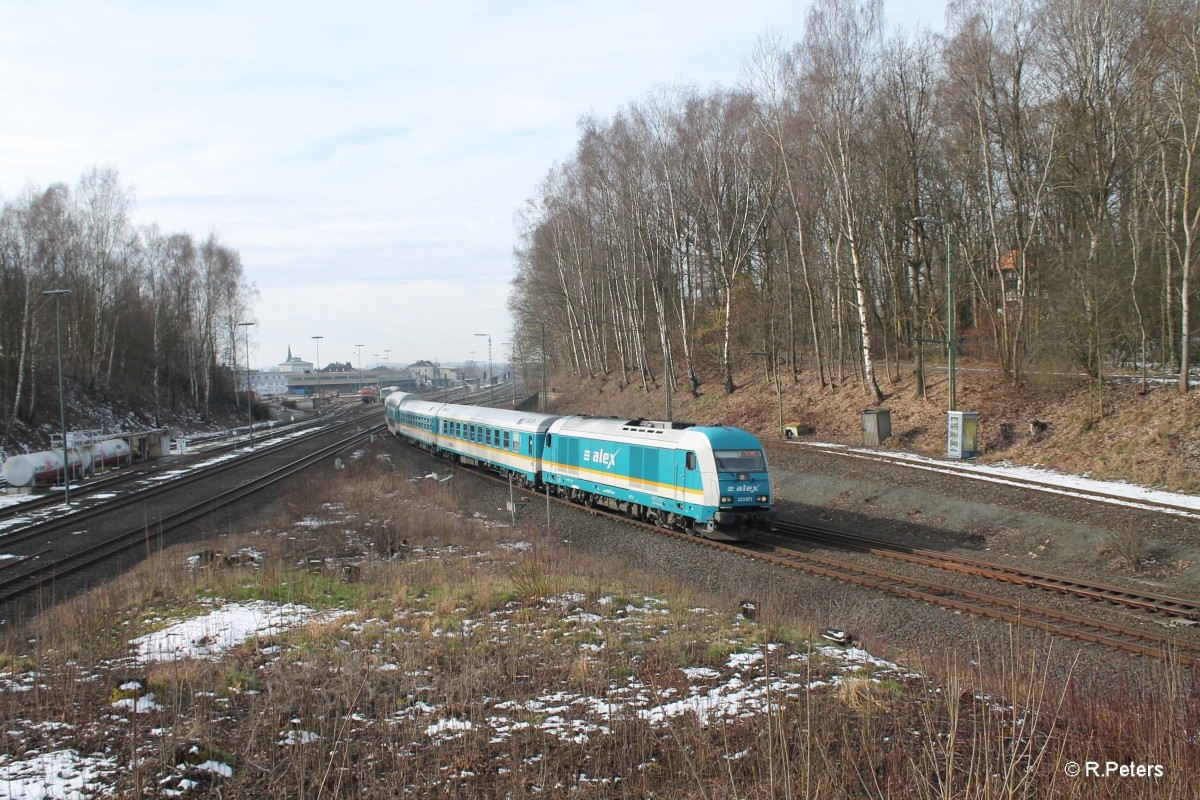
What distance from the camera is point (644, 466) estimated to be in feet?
64.7

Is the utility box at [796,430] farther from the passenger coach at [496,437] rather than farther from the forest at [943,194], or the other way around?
the passenger coach at [496,437]

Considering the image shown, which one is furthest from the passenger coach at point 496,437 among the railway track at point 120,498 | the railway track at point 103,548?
the railway track at point 120,498

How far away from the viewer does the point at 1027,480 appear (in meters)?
19.2

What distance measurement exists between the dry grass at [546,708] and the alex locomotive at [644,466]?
15.0ft

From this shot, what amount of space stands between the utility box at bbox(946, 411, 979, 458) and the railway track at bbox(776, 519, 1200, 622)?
657 cm

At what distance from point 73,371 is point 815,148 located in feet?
163

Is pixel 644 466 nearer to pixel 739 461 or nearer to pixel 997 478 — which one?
pixel 739 461

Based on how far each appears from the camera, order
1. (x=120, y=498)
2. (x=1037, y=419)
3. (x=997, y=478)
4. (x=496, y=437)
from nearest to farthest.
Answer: (x=997, y=478) → (x=1037, y=419) → (x=120, y=498) → (x=496, y=437)

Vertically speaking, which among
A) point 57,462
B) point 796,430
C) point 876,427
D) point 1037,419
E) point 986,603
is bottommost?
point 986,603

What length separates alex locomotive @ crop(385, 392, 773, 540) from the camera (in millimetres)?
17312

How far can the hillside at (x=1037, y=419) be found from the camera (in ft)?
61.3

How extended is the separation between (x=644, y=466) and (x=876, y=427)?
10.9 meters

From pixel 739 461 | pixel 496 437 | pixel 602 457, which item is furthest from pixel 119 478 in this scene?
pixel 739 461

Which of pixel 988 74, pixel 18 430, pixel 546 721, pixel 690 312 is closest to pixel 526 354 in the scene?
pixel 690 312
